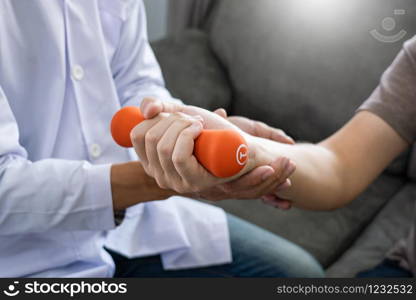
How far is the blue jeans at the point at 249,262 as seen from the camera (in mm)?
858

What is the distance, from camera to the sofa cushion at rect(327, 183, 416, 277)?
108 cm

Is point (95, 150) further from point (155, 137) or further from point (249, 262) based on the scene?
point (249, 262)

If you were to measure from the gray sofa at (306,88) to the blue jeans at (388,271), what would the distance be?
19 centimetres

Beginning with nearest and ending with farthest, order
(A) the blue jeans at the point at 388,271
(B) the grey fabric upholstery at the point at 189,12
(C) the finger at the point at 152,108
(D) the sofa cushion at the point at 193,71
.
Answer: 1. (C) the finger at the point at 152,108
2. (A) the blue jeans at the point at 388,271
3. (D) the sofa cushion at the point at 193,71
4. (B) the grey fabric upholstery at the point at 189,12

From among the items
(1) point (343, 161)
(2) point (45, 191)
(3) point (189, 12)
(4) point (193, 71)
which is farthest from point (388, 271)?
(3) point (189, 12)

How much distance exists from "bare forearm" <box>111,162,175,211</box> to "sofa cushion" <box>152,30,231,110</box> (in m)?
0.71

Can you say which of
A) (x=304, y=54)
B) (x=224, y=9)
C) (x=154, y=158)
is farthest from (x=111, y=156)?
(x=224, y=9)

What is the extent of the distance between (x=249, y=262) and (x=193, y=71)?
715 millimetres

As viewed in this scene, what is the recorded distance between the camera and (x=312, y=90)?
127 centimetres

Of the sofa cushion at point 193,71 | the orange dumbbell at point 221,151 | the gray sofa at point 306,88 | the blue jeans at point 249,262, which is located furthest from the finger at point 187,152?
the sofa cushion at point 193,71

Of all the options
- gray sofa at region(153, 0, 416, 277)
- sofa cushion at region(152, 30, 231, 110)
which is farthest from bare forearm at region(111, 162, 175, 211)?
sofa cushion at region(152, 30, 231, 110)

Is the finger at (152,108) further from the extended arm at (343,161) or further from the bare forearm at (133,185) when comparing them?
the extended arm at (343,161)

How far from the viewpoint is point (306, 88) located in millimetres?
1276

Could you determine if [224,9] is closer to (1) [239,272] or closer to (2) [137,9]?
(2) [137,9]
